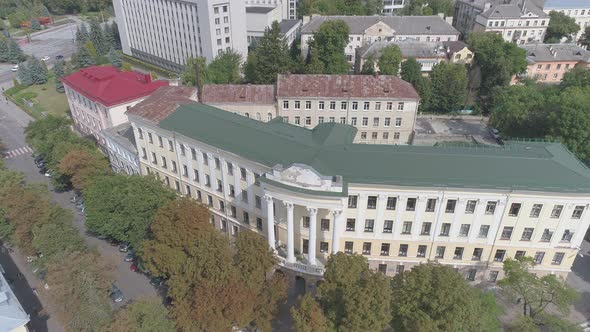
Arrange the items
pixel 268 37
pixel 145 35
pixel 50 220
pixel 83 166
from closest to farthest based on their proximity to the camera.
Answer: pixel 50 220 < pixel 83 166 < pixel 268 37 < pixel 145 35

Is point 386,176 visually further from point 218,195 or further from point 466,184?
point 218,195

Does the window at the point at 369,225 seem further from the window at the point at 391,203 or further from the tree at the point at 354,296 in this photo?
the tree at the point at 354,296

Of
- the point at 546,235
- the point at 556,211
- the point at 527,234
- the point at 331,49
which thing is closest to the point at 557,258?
the point at 546,235

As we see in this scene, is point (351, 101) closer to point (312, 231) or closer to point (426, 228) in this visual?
point (426, 228)

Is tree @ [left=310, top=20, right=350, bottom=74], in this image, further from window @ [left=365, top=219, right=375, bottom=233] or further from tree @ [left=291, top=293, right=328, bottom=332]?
tree @ [left=291, top=293, right=328, bottom=332]

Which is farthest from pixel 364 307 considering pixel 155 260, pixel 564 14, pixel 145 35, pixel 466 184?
pixel 564 14

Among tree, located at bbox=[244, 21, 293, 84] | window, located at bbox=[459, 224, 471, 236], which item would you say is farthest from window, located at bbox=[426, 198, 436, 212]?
tree, located at bbox=[244, 21, 293, 84]
